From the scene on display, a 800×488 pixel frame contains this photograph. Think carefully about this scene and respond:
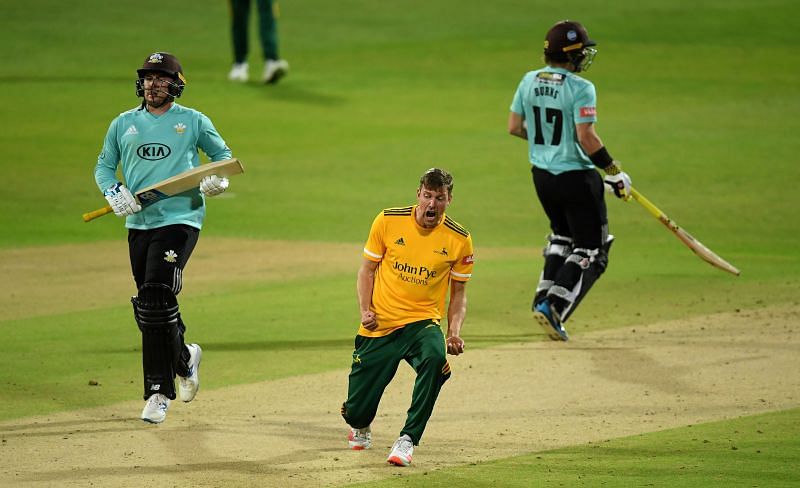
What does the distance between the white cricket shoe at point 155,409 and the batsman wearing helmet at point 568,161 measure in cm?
359

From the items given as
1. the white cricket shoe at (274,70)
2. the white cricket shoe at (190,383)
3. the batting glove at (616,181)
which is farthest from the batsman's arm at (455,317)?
the white cricket shoe at (274,70)

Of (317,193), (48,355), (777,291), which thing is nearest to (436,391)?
(48,355)

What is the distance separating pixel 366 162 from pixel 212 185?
13.1m

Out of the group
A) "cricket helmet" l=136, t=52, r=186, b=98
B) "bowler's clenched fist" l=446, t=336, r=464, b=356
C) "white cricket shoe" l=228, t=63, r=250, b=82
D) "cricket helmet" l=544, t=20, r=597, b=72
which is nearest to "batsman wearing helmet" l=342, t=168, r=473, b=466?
"bowler's clenched fist" l=446, t=336, r=464, b=356

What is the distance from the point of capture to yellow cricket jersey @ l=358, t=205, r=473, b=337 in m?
8.65

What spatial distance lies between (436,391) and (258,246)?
28.8 feet

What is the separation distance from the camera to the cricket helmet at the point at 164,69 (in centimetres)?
962

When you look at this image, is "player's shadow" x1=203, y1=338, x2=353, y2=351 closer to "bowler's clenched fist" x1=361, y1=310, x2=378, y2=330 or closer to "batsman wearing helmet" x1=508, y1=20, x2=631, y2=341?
"batsman wearing helmet" x1=508, y1=20, x2=631, y2=341

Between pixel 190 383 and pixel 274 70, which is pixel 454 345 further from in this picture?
pixel 274 70

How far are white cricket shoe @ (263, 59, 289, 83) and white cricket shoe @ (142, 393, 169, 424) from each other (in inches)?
739

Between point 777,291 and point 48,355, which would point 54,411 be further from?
point 777,291

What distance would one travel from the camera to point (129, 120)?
971cm

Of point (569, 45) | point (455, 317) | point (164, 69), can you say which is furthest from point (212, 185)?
point (569, 45)

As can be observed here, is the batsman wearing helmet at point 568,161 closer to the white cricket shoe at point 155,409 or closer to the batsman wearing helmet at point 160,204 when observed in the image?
the batsman wearing helmet at point 160,204
